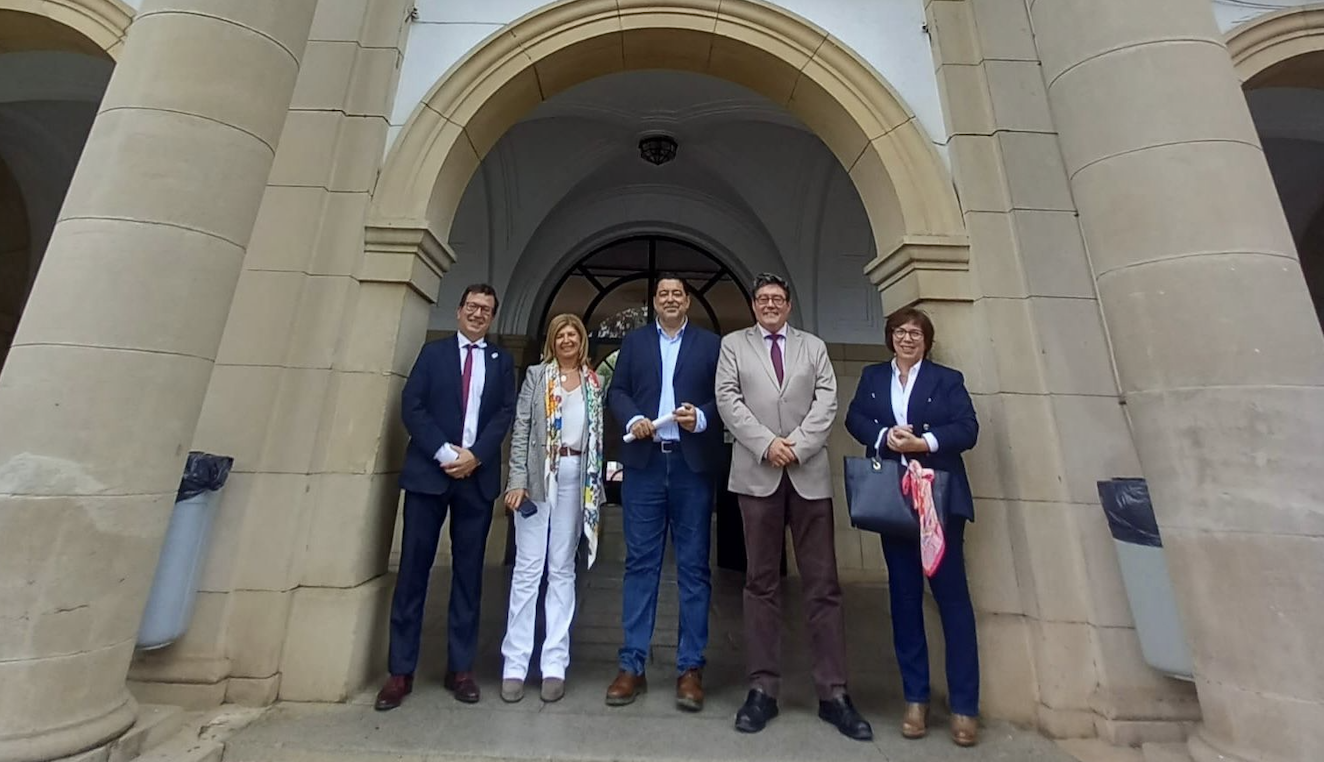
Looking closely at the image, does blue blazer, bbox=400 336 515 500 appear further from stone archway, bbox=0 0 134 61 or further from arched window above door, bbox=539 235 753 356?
arched window above door, bbox=539 235 753 356

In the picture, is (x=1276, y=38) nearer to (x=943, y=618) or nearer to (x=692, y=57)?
(x=692, y=57)

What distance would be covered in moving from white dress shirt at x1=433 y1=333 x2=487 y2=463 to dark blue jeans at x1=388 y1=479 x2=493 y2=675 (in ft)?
0.66

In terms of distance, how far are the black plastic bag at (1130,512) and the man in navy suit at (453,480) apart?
2.67m

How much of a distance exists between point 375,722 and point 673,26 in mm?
3721

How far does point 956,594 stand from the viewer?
2.31 m

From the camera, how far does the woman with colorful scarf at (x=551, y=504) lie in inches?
102

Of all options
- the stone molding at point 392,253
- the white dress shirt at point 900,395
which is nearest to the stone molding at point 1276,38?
the white dress shirt at point 900,395

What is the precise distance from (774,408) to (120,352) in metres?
2.40

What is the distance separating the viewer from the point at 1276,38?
3.20 metres

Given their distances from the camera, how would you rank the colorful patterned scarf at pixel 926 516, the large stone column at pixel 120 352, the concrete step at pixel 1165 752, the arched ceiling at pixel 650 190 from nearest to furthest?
the large stone column at pixel 120 352 < the concrete step at pixel 1165 752 < the colorful patterned scarf at pixel 926 516 < the arched ceiling at pixel 650 190

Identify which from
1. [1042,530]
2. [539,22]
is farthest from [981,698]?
[539,22]

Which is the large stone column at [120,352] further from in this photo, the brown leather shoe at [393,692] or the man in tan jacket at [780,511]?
the man in tan jacket at [780,511]

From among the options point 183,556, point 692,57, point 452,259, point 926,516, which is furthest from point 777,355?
point 183,556

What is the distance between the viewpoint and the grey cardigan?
2.63 m
